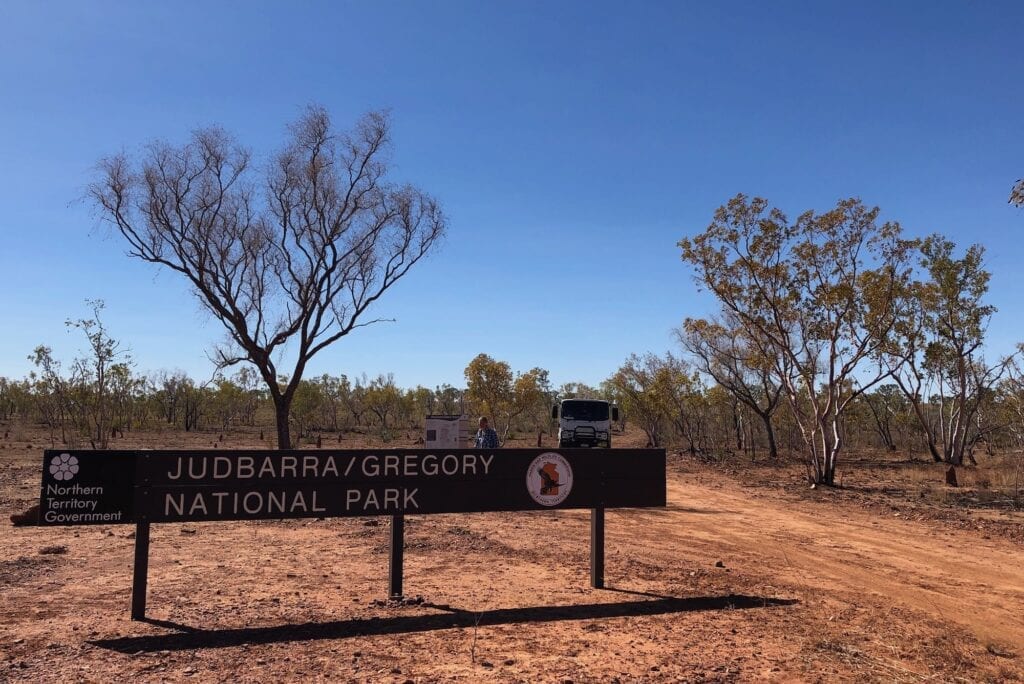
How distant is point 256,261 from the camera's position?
27.9 metres

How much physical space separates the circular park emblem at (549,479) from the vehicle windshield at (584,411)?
2264 cm

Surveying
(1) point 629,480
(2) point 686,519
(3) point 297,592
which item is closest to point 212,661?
(3) point 297,592

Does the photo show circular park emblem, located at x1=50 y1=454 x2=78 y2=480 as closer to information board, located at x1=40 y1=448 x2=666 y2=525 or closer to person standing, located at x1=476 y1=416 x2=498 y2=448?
information board, located at x1=40 y1=448 x2=666 y2=525

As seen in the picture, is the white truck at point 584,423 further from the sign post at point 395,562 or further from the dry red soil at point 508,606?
the sign post at point 395,562

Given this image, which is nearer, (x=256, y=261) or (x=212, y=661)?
(x=212, y=661)

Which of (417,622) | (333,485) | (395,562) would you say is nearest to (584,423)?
(395,562)

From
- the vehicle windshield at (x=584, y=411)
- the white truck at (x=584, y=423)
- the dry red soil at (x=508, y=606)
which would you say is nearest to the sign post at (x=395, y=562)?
the dry red soil at (x=508, y=606)

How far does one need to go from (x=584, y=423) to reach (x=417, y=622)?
24.3 m

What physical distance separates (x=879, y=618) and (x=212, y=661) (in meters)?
5.83

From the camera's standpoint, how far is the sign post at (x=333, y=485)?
250 inches

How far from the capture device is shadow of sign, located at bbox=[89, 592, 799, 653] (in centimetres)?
562

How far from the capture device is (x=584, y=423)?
3034cm

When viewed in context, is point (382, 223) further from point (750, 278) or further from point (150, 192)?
point (750, 278)

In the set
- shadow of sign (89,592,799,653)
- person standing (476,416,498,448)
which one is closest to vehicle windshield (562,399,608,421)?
person standing (476,416,498,448)
